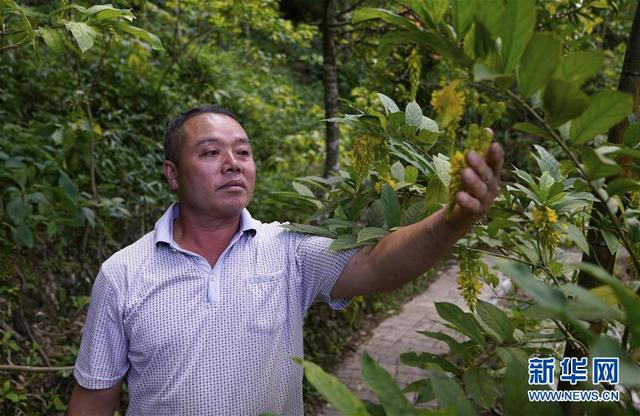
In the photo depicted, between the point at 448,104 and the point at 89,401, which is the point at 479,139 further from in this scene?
the point at 89,401

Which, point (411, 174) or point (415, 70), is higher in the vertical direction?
point (415, 70)

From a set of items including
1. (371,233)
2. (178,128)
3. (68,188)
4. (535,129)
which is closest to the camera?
(535,129)

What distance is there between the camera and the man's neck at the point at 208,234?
1724 millimetres

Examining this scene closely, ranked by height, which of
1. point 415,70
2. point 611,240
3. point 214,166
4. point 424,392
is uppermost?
point 415,70

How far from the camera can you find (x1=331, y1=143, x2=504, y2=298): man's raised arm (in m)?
0.94

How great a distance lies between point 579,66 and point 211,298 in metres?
1.10

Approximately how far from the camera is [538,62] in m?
0.75

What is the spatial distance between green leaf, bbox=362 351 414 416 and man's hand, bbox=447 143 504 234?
1.04ft

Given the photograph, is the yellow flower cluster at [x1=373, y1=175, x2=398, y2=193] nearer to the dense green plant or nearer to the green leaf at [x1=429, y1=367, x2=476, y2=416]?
the dense green plant

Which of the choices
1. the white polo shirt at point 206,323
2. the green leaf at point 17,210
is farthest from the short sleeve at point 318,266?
the green leaf at point 17,210

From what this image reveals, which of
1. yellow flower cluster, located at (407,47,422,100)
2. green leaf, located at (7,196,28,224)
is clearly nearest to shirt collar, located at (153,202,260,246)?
yellow flower cluster, located at (407,47,422,100)

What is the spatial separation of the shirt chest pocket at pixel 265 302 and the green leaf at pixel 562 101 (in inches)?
39.1

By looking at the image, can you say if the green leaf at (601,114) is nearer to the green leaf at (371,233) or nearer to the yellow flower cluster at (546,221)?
the yellow flower cluster at (546,221)

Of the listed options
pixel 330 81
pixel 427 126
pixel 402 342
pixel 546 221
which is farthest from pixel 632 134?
pixel 402 342
